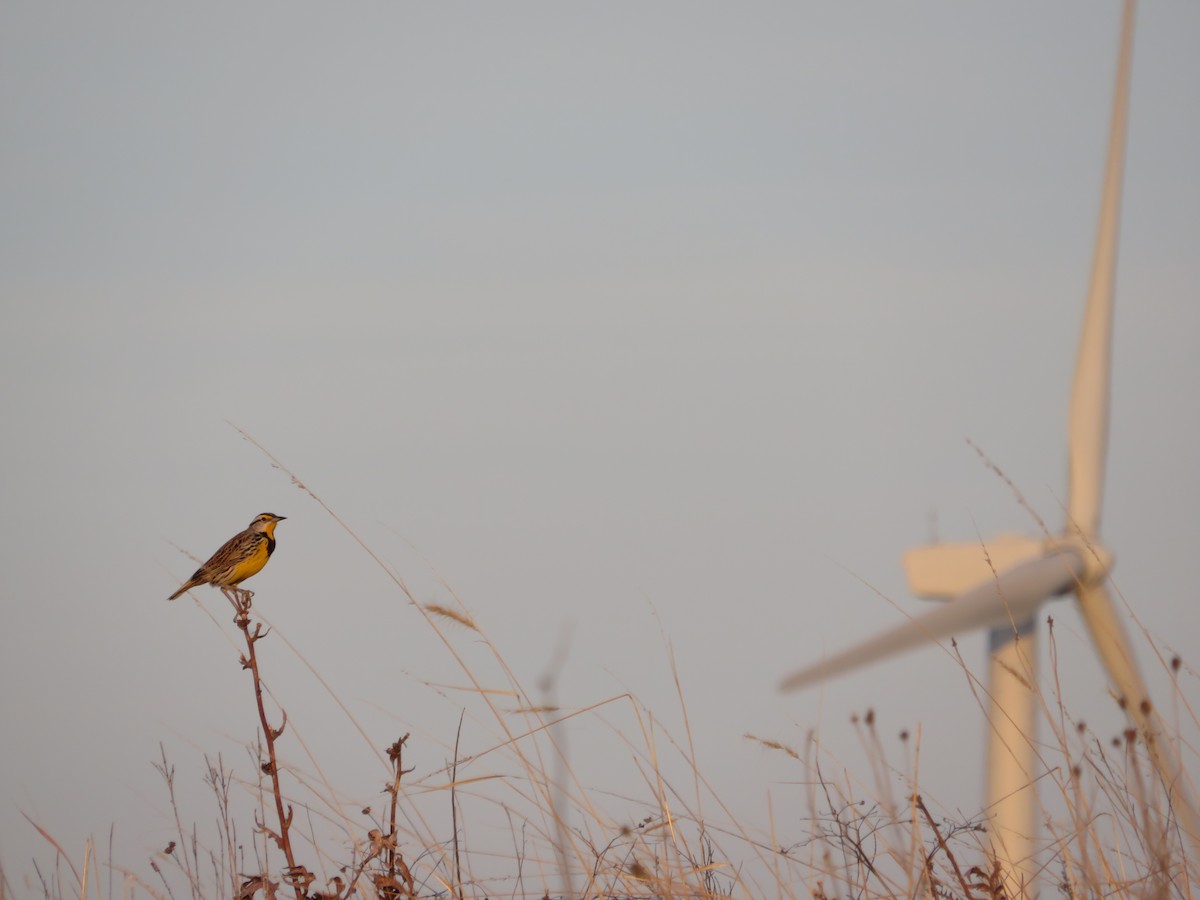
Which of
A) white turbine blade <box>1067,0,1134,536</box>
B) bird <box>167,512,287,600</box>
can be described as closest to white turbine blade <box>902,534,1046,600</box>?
white turbine blade <box>1067,0,1134,536</box>

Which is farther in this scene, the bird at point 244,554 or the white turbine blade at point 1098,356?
the white turbine blade at point 1098,356

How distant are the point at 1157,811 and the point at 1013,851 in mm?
1063

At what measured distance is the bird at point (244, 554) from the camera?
4.70m

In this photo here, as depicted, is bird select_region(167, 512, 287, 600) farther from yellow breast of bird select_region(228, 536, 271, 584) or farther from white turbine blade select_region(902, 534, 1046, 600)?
white turbine blade select_region(902, 534, 1046, 600)

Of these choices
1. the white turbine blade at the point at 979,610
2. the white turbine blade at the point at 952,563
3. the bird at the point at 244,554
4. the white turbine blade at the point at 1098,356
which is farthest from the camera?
the white turbine blade at the point at 952,563

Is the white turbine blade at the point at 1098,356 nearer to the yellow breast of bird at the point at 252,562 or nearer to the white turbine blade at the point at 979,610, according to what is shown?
the white turbine blade at the point at 979,610

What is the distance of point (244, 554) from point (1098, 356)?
11.2 m

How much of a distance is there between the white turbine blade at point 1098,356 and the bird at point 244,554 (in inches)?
428

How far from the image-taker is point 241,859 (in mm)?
3611

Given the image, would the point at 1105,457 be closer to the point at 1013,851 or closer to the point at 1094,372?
the point at 1094,372

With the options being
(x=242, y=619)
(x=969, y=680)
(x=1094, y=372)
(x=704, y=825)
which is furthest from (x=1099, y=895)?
(x=1094, y=372)

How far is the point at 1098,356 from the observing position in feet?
45.9

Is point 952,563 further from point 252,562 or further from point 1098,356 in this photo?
point 252,562

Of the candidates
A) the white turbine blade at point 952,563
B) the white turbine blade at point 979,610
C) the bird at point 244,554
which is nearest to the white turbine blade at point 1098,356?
the white turbine blade at point 979,610
